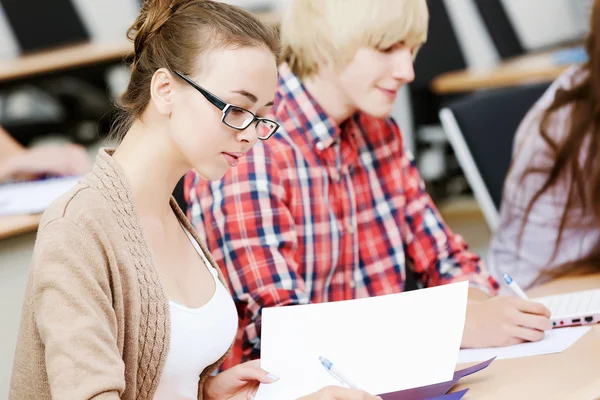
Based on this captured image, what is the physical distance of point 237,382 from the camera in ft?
4.10

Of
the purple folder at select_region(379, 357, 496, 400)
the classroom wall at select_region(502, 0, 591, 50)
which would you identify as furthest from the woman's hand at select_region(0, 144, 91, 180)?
the classroom wall at select_region(502, 0, 591, 50)

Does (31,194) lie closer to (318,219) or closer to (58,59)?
(318,219)

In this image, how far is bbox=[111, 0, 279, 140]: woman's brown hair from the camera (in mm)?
1124

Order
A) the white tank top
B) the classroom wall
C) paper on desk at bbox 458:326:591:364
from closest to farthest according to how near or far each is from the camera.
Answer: the white tank top
paper on desk at bbox 458:326:591:364
the classroom wall

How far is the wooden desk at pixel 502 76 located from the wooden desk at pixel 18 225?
2.33 meters

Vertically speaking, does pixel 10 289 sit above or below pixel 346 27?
below

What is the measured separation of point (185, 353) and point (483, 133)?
1123mm

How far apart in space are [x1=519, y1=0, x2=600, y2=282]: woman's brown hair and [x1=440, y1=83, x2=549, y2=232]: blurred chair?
5.3 inches

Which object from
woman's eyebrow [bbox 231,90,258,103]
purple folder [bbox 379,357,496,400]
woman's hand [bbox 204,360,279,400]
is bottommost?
purple folder [bbox 379,357,496,400]

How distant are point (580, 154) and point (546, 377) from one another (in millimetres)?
788

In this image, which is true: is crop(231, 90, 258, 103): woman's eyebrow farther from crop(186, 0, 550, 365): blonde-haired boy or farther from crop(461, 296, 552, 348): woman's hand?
crop(461, 296, 552, 348): woman's hand

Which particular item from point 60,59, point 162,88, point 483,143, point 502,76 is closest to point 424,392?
point 162,88

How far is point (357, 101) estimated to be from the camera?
1.59 metres

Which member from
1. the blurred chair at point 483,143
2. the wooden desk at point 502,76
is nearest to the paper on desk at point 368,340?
the blurred chair at point 483,143
